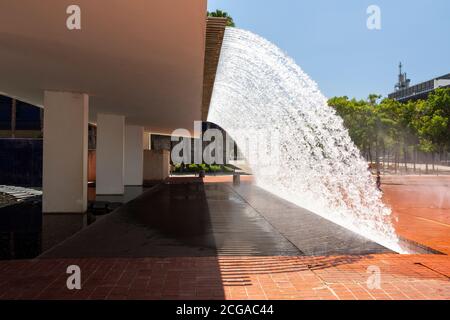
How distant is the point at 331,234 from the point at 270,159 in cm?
1942

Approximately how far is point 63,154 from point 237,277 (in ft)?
24.7

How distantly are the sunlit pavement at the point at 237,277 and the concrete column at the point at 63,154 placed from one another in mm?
5393

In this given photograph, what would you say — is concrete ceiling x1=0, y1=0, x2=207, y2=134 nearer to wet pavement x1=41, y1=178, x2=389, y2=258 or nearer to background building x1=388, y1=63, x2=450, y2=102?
wet pavement x1=41, y1=178, x2=389, y2=258

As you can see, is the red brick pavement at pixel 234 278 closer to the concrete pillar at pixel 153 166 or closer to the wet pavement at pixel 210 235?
the wet pavement at pixel 210 235

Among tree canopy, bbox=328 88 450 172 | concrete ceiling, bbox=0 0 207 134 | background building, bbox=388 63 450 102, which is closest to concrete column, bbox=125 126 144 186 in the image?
concrete ceiling, bbox=0 0 207 134

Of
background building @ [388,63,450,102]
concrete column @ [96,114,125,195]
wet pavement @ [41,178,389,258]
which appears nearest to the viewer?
wet pavement @ [41,178,389,258]

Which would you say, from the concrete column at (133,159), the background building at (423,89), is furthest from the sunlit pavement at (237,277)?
the background building at (423,89)

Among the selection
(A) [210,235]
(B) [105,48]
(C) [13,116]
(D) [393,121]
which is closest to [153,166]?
(A) [210,235]

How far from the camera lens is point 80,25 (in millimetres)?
5617

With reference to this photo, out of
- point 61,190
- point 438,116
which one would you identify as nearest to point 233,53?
point 61,190

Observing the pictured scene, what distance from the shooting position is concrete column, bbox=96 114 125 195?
53.6ft

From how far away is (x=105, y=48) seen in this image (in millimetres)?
6820

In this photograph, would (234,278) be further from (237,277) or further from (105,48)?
(105,48)

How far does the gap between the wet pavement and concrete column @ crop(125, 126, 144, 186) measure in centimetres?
1023
